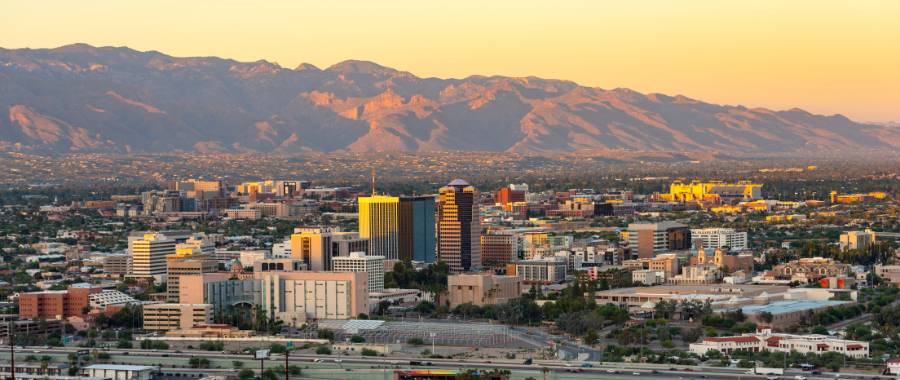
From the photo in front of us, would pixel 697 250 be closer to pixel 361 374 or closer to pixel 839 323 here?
pixel 839 323

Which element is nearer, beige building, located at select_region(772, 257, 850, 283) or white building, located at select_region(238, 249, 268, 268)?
beige building, located at select_region(772, 257, 850, 283)

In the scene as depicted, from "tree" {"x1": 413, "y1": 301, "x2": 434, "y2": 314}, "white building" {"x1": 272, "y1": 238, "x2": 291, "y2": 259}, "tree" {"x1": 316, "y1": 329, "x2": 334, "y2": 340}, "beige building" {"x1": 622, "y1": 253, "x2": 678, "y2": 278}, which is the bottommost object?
"tree" {"x1": 316, "y1": 329, "x2": 334, "y2": 340}

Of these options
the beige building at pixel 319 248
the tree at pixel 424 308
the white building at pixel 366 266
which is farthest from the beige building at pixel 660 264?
the tree at pixel 424 308

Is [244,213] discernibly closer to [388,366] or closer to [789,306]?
[789,306]

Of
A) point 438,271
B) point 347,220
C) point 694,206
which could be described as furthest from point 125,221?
point 438,271

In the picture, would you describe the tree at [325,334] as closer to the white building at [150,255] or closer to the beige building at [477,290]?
the beige building at [477,290]

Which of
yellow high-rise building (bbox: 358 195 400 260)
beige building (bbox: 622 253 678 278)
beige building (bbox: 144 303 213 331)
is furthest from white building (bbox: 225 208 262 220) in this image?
beige building (bbox: 144 303 213 331)

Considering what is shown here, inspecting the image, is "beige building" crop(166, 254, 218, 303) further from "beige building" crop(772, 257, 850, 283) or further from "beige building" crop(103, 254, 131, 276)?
"beige building" crop(772, 257, 850, 283)
